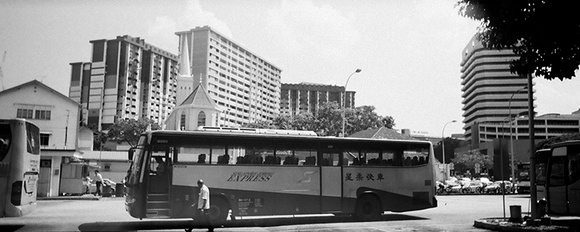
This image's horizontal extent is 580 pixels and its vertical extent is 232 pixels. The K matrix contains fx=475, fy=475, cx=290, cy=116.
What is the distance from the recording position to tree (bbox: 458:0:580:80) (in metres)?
10.1

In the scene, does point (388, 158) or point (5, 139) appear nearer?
point (5, 139)

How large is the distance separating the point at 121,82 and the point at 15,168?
5402 inches

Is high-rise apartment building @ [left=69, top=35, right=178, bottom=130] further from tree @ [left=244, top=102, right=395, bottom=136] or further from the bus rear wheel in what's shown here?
the bus rear wheel

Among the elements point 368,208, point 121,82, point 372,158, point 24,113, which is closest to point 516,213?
point 368,208

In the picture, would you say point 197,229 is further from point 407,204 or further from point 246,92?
point 246,92

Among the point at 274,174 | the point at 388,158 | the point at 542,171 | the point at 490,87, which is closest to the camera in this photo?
the point at 274,174

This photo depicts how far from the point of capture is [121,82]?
142375mm

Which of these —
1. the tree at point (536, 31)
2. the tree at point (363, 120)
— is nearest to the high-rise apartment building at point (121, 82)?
the tree at point (363, 120)

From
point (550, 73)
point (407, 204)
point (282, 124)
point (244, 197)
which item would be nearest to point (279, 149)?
point (244, 197)

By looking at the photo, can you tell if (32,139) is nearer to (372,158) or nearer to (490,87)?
(372,158)

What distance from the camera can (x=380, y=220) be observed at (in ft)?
56.4

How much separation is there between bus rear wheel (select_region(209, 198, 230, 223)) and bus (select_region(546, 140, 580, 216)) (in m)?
11.8

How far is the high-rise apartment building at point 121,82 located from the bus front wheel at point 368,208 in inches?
5073

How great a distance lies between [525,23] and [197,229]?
34.0 ft
